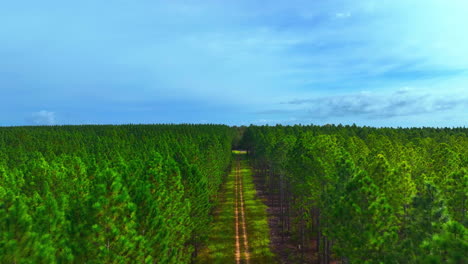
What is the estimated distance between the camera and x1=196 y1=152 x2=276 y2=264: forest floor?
41381 millimetres

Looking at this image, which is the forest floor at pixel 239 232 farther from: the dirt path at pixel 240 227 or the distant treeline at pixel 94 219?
the distant treeline at pixel 94 219

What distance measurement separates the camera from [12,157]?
60500 mm

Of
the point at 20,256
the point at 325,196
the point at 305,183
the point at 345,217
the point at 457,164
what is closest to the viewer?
the point at 20,256

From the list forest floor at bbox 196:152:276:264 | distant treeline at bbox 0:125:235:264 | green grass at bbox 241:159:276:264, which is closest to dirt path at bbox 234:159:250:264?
forest floor at bbox 196:152:276:264

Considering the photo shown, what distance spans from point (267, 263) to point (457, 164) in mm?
25471

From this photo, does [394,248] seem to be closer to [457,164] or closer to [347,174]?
[347,174]

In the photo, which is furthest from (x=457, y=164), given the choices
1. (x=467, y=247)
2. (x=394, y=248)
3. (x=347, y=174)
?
(x=467, y=247)

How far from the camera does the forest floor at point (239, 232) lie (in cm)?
4138

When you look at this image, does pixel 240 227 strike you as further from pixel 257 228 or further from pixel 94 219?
pixel 94 219

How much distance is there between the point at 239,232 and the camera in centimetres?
5034

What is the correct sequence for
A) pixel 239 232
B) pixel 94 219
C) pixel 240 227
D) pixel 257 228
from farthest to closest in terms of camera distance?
pixel 240 227 < pixel 257 228 < pixel 239 232 < pixel 94 219

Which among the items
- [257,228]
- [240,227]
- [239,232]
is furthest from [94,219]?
[257,228]

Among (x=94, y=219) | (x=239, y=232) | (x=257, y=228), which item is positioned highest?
(x=94, y=219)

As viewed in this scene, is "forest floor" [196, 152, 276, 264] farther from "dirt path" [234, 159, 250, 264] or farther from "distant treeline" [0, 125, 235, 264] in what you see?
"distant treeline" [0, 125, 235, 264]
